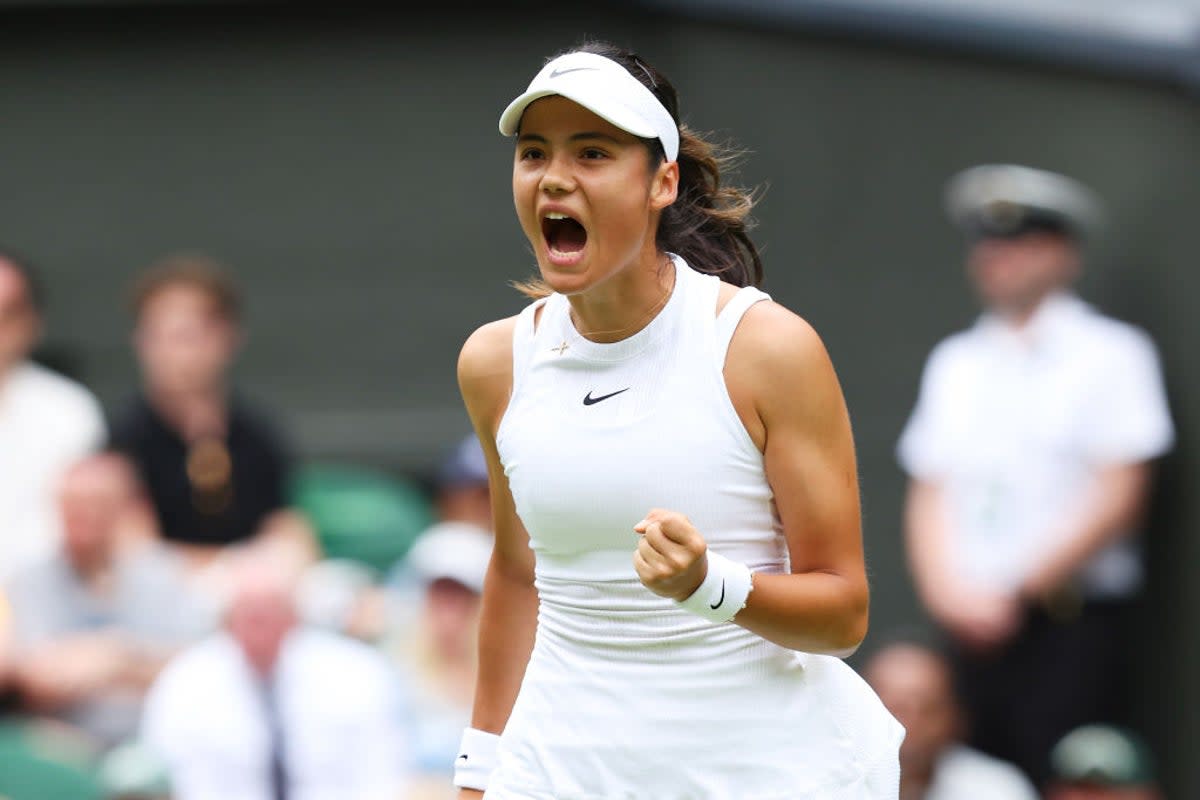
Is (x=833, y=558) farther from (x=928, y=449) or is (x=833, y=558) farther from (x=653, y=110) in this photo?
(x=928, y=449)

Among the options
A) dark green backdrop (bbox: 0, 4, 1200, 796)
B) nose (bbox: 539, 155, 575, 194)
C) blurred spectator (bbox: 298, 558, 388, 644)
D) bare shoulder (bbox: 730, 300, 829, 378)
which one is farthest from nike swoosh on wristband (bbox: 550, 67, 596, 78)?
dark green backdrop (bbox: 0, 4, 1200, 796)

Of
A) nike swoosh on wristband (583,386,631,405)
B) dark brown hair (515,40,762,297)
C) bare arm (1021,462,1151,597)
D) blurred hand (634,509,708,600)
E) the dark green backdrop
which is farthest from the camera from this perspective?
the dark green backdrop

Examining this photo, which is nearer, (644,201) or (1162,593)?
(644,201)

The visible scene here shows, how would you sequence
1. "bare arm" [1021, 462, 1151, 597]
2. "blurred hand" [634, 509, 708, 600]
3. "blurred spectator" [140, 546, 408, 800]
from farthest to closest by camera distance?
"bare arm" [1021, 462, 1151, 597] → "blurred spectator" [140, 546, 408, 800] → "blurred hand" [634, 509, 708, 600]

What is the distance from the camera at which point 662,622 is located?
2.52 m

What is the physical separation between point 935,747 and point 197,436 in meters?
2.36

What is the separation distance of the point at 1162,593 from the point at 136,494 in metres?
3.03

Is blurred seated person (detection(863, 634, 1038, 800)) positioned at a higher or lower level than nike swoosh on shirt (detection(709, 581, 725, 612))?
lower

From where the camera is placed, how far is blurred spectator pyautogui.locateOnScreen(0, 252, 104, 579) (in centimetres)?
561

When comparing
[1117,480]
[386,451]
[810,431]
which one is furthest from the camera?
[386,451]

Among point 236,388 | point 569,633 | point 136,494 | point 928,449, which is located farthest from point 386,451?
point 569,633

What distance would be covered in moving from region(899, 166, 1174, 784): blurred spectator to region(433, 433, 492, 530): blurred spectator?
131 centimetres

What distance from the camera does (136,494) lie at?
5680mm

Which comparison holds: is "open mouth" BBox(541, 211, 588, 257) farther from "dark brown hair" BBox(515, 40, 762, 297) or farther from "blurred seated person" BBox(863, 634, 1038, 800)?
"blurred seated person" BBox(863, 634, 1038, 800)
